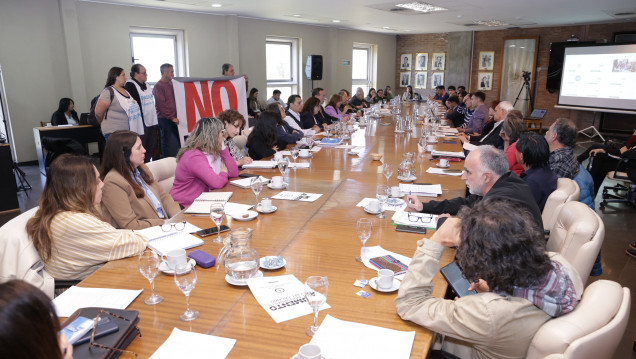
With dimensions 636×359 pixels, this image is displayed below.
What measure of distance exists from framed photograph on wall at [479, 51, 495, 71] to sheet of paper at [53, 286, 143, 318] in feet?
53.4

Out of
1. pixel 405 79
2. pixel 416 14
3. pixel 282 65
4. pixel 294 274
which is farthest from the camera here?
pixel 405 79

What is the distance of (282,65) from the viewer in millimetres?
13500

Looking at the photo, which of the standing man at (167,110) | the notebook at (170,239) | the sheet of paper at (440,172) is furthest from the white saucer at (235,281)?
the standing man at (167,110)

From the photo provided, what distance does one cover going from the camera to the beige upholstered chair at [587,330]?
130 centimetres

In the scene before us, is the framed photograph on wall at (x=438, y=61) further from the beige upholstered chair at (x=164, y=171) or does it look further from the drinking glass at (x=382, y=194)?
the drinking glass at (x=382, y=194)

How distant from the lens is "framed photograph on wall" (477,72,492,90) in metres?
16.0

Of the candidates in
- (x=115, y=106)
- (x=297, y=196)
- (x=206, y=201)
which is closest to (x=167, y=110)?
(x=115, y=106)

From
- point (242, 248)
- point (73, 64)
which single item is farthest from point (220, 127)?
point (73, 64)

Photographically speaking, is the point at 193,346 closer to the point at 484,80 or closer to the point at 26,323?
the point at 26,323

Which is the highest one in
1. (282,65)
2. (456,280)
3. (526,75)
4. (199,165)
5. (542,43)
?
(542,43)

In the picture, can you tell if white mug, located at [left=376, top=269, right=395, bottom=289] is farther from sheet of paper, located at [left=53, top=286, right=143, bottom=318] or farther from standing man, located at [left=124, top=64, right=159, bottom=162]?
standing man, located at [left=124, top=64, right=159, bottom=162]

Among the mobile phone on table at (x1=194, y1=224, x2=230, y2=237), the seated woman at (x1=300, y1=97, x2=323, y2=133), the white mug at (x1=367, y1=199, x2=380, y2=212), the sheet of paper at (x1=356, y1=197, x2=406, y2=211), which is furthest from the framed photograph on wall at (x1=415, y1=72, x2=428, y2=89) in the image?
the mobile phone on table at (x1=194, y1=224, x2=230, y2=237)

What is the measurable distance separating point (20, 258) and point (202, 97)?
19.0 feet

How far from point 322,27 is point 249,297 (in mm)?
13311
